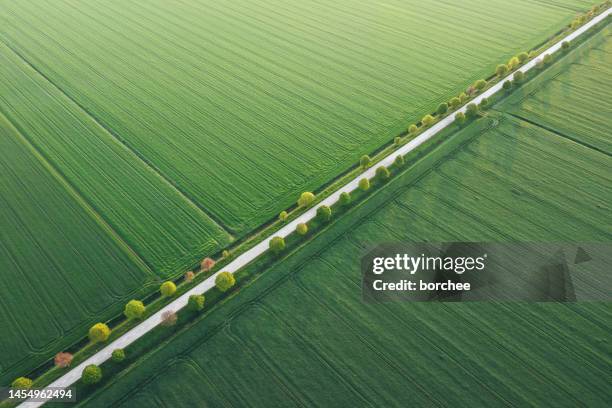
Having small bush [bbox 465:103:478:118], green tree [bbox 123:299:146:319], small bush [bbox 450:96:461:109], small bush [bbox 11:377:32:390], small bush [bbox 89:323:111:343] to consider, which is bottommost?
small bush [bbox 11:377:32:390]

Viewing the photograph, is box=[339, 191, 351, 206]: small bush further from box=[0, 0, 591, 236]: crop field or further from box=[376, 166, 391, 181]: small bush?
box=[376, 166, 391, 181]: small bush

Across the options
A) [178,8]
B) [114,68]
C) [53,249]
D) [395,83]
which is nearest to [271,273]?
[53,249]

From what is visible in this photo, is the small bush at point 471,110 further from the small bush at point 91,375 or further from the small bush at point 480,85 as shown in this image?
the small bush at point 91,375

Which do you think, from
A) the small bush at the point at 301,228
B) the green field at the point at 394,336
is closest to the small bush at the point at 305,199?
the small bush at the point at 301,228

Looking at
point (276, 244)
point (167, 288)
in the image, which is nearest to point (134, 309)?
point (167, 288)

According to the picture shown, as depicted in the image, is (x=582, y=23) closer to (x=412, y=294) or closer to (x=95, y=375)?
(x=412, y=294)

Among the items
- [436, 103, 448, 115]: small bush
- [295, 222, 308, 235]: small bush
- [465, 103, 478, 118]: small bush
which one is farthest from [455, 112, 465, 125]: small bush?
[295, 222, 308, 235]: small bush

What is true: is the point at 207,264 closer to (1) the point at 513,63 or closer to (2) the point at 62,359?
(2) the point at 62,359
